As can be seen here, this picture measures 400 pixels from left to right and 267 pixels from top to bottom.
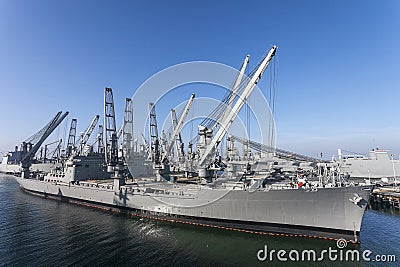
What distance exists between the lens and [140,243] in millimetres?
16625

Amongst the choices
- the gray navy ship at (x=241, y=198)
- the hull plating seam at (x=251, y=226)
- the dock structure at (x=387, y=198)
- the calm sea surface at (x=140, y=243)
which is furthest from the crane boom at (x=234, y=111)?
the dock structure at (x=387, y=198)

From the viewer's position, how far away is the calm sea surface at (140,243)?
545 inches

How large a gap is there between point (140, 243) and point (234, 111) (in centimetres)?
1637

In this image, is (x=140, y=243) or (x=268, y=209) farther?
(x=268, y=209)

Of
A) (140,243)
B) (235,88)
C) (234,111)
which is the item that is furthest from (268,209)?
(235,88)

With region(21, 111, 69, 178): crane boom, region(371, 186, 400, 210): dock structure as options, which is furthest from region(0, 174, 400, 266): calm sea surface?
region(21, 111, 69, 178): crane boom

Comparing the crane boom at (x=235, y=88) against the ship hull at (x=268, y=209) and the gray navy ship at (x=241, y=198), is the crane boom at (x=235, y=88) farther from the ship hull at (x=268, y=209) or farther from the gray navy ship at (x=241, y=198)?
the ship hull at (x=268, y=209)

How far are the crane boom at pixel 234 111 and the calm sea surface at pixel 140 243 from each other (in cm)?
799

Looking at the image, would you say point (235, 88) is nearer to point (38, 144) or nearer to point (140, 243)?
point (140, 243)

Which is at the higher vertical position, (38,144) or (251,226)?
(38,144)

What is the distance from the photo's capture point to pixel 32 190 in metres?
39.4

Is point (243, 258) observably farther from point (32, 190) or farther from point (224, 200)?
point (32, 190)

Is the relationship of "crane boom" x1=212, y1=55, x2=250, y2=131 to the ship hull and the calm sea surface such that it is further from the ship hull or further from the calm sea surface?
the calm sea surface

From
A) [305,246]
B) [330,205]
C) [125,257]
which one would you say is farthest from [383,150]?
[125,257]
